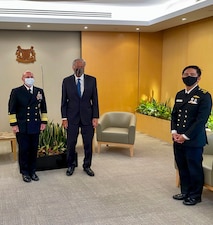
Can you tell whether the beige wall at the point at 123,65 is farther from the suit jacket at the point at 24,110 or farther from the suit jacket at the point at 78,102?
the suit jacket at the point at 24,110

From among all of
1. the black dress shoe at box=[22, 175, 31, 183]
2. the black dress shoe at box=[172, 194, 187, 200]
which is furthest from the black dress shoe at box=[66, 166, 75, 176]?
the black dress shoe at box=[172, 194, 187, 200]

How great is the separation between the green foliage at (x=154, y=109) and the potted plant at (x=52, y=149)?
2.86m

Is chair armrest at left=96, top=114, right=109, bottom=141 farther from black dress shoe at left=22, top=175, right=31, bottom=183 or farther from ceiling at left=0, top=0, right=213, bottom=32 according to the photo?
ceiling at left=0, top=0, right=213, bottom=32

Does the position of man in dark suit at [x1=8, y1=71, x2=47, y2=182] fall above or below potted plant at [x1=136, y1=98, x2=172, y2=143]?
above

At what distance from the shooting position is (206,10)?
5.38m

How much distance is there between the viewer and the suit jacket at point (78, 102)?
423cm

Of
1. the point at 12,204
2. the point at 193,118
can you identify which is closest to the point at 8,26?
the point at 12,204

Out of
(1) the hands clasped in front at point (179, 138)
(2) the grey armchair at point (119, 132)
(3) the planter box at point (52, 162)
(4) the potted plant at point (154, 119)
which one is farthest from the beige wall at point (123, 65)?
(1) the hands clasped in front at point (179, 138)

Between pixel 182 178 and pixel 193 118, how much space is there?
0.75 metres

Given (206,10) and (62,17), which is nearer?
(206,10)

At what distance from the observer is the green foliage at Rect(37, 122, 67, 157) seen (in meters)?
4.73

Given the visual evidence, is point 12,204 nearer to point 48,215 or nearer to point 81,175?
point 48,215

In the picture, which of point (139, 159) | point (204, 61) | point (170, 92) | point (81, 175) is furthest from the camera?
point (170, 92)

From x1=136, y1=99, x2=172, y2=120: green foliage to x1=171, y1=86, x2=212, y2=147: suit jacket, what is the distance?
11.5 ft
